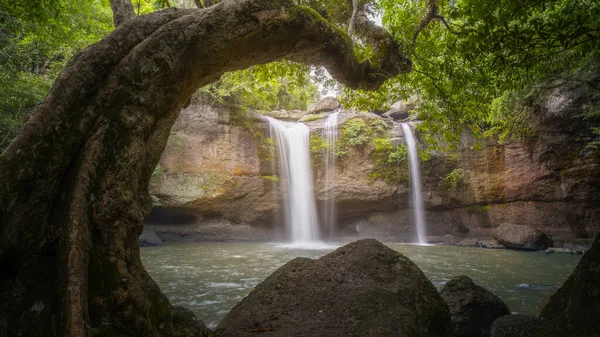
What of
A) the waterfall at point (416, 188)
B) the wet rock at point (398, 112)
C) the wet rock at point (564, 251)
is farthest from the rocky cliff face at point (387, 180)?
the wet rock at point (398, 112)

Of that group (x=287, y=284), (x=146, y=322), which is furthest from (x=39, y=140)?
(x=287, y=284)

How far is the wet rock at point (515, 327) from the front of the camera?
3.94 m

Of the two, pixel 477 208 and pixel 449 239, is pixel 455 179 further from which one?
pixel 449 239

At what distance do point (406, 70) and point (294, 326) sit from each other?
5099 mm

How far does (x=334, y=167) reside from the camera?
20.3 metres

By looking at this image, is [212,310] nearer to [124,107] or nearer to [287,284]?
[287,284]

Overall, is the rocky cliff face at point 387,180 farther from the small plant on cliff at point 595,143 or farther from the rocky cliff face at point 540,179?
the small plant on cliff at point 595,143

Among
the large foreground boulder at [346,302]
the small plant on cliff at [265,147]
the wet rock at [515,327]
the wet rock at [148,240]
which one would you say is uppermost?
the small plant on cliff at [265,147]

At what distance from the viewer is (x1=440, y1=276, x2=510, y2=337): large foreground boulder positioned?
4.57 meters

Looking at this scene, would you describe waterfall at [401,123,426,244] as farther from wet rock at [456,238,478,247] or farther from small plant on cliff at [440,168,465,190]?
wet rock at [456,238,478,247]

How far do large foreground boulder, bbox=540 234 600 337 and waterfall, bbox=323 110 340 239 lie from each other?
55.4 ft

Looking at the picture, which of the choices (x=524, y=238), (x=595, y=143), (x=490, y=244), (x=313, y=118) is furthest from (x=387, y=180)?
(x=595, y=143)

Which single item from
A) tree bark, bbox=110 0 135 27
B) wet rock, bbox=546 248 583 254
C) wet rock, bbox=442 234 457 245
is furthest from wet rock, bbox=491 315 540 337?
wet rock, bbox=442 234 457 245

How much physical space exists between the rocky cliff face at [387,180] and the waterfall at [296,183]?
22.7 inches
